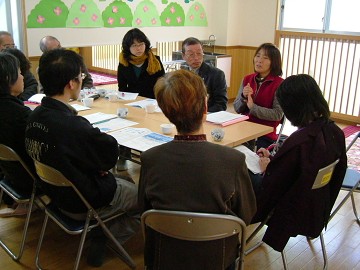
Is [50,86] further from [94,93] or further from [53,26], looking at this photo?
[53,26]

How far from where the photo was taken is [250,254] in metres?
2.40

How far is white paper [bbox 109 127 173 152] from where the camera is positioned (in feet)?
7.05

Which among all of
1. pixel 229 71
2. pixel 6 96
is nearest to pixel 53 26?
pixel 6 96

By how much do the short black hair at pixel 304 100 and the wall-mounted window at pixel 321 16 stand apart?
3.74 metres

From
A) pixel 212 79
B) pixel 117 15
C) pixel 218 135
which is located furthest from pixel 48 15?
pixel 218 135

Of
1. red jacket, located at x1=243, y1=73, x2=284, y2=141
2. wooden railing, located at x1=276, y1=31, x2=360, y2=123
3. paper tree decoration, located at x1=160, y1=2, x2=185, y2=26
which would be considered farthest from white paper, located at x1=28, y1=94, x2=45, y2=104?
wooden railing, located at x1=276, y1=31, x2=360, y2=123

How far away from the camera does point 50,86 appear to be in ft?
6.39

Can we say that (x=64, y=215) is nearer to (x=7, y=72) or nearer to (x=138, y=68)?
(x=7, y=72)

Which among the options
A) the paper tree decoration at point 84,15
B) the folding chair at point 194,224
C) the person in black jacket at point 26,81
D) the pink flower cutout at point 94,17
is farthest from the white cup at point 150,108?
the pink flower cutout at point 94,17

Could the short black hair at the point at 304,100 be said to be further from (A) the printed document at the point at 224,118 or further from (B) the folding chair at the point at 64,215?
(B) the folding chair at the point at 64,215

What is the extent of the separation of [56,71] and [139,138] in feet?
1.99

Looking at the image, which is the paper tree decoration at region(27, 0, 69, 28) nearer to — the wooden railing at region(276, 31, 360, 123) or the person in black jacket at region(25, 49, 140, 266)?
the person in black jacket at region(25, 49, 140, 266)

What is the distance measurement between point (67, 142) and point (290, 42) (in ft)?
15.2

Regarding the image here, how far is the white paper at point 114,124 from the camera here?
2460 millimetres
